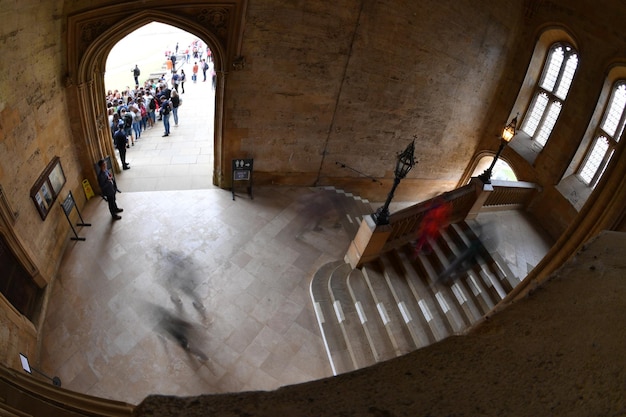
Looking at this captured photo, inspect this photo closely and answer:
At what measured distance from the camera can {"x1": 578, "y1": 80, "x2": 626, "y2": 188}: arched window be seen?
7891mm

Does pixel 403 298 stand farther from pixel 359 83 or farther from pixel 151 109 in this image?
pixel 151 109

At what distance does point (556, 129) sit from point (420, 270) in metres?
5.73

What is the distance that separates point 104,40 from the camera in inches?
275

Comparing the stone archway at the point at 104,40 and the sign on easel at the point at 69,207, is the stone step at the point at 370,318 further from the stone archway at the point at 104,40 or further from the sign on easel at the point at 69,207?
Answer: the sign on easel at the point at 69,207

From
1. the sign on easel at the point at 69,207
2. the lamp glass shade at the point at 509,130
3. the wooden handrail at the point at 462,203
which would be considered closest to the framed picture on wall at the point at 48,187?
the sign on easel at the point at 69,207

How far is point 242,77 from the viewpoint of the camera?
26.4 ft

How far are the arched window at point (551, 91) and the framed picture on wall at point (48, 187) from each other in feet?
37.6

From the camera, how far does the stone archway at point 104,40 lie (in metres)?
6.81

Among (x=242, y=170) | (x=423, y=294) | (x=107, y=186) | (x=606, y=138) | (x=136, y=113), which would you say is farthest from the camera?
(x=136, y=113)

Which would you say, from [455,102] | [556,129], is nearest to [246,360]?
[455,102]

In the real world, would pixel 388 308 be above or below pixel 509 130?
below

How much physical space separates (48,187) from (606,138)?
465 inches

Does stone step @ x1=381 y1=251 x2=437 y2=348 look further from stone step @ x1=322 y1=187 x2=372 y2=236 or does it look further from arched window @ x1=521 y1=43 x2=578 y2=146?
arched window @ x1=521 y1=43 x2=578 y2=146

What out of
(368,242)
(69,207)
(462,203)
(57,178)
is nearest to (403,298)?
(368,242)
